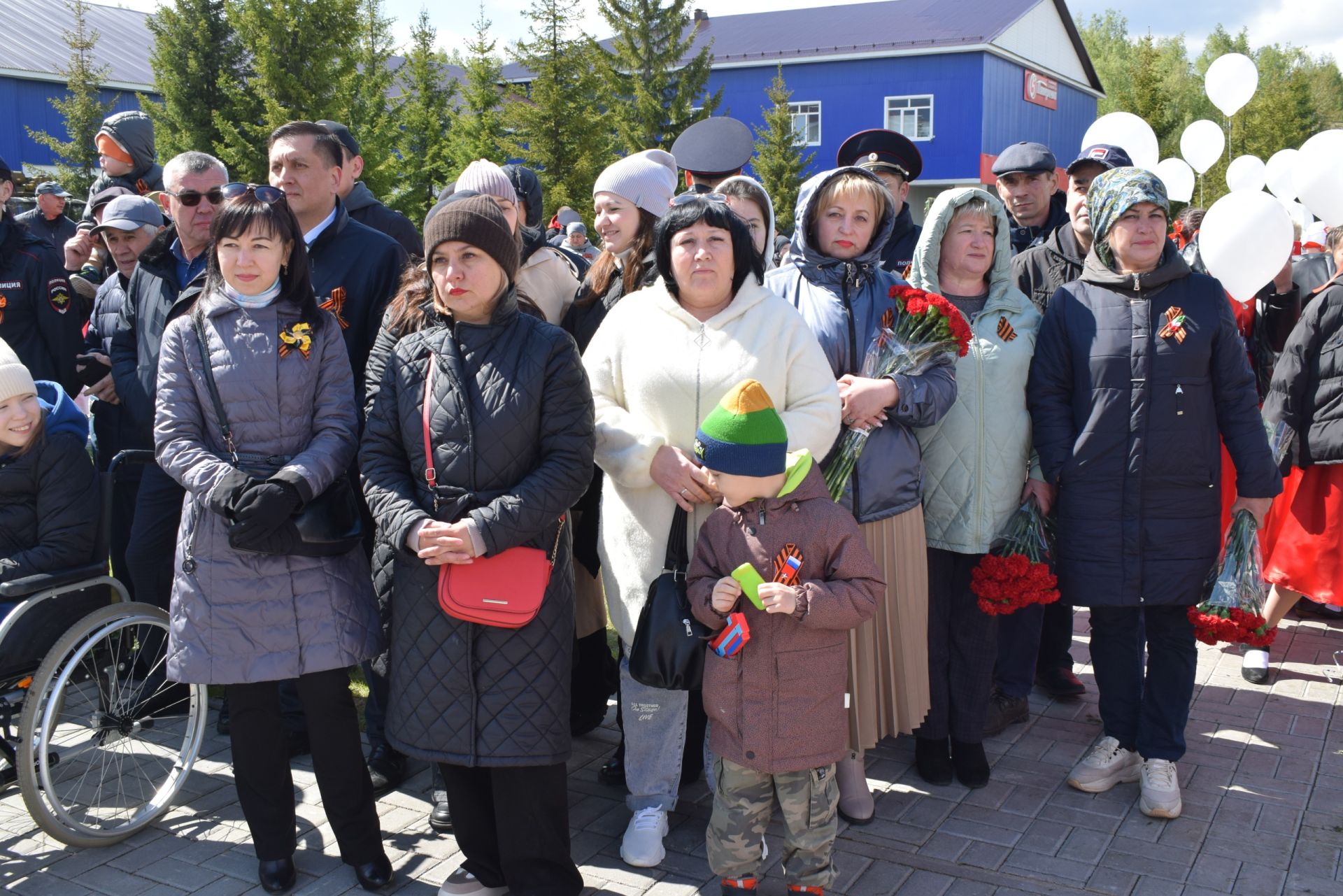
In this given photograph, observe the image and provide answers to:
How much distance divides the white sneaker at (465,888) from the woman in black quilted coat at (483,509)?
3.3 inches

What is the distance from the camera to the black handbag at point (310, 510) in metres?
3.28

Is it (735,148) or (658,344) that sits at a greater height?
(735,148)

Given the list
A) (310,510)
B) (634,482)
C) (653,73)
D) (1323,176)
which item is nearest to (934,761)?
(634,482)

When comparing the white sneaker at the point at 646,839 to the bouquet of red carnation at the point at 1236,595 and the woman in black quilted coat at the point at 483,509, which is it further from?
the bouquet of red carnation at the point at 1236,595

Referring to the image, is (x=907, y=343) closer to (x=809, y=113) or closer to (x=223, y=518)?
(x=223, y=518)

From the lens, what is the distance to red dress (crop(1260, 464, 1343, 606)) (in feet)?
17.2

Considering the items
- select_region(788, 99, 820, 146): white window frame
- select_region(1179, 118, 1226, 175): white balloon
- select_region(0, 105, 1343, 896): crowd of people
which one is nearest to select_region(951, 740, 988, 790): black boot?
select_region(0, 105, 1343, 896): crowd of people

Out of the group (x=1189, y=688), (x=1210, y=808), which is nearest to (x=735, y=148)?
(x=1189, y=688)

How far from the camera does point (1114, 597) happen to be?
3.91 metres

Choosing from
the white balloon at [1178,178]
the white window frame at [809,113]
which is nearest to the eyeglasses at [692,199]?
the white balloon at [1178,178]

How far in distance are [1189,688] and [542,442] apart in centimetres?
258

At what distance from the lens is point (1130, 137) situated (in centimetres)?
734

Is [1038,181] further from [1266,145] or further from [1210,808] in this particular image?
[1266,145]

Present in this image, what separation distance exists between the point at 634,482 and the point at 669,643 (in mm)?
607
